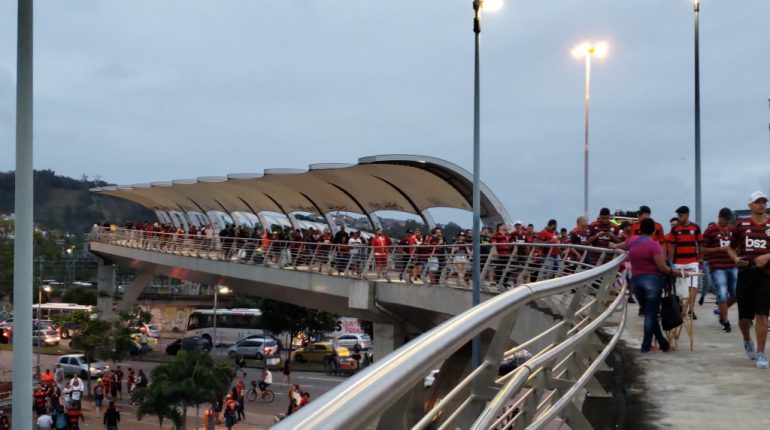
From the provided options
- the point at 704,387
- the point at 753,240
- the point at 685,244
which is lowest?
the point at 704,387

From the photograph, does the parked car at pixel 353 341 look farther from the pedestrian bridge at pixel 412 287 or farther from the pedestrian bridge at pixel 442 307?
the pedestrian bridge at pixel 442 307

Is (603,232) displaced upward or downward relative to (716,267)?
upward

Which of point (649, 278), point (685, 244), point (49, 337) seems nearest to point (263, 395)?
point (685, 244)

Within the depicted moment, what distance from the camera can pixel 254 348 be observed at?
162 ft

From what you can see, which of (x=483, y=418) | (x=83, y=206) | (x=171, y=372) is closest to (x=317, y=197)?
(x=171, y=372)

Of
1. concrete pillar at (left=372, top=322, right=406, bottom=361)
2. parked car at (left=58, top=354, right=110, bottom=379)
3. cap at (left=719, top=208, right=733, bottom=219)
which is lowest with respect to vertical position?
parked car at (left=58, top=354, right=110, bottom=379)

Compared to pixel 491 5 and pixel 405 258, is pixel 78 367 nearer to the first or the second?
pixel 405 258

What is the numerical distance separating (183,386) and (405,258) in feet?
29.4

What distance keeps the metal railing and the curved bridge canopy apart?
4.00 meters

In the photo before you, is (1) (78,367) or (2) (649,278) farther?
(1) (78,367)

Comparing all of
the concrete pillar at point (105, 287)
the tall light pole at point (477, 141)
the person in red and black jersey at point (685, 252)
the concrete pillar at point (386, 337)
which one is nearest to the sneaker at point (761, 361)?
the person in red and black jersey at point (685, 252)

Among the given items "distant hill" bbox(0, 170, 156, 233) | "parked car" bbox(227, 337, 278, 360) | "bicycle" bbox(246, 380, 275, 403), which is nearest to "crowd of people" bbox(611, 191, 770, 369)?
"bicycle" bbox(246, 380, 275, 403)

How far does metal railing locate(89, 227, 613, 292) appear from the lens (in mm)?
15656

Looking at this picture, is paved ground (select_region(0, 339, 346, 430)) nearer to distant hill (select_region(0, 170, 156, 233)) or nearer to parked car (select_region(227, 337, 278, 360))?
parked car (select_region(227, 337, 278, 360))
